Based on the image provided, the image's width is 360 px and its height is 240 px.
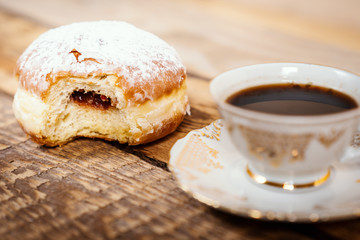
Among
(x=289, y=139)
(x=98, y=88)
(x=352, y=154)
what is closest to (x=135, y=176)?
(x=98, y=88)

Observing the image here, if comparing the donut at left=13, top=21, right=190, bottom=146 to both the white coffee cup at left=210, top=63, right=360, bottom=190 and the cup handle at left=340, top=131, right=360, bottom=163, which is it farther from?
the cup handle at left=340, top=131, right=360, bottom=163

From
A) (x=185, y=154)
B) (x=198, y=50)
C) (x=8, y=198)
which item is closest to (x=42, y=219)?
(x=8, y=198)

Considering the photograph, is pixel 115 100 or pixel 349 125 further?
pixel 115 100

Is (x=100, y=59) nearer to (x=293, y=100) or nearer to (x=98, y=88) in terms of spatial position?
(x=98, y=88)

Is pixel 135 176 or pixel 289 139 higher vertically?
pixel 289 139

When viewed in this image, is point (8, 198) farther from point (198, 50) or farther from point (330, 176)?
point (198, 50)

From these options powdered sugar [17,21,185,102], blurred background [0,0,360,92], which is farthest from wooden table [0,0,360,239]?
powdered sugar [17,21,185,102]

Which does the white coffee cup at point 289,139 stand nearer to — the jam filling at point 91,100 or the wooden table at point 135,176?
the wooden table at point 135,176
